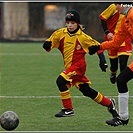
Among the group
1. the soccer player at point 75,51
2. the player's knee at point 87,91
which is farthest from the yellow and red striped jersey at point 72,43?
the player's knee at point 87,91

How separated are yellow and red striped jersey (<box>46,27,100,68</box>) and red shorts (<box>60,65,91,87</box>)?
10 centimetres

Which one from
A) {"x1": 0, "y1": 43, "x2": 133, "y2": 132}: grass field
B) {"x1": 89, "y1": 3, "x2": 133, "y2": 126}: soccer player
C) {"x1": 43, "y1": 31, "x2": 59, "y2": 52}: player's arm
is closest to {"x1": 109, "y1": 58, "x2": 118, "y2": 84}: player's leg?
{"x1": 0, "y1": 43, "x2": 133, "y2": 132}: grass field

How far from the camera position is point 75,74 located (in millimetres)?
8438

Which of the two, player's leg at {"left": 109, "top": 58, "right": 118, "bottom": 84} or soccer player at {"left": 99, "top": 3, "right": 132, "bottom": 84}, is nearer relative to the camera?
soccer player at {"left": 99, "top": 3, "right": 132, "bottom": 84}

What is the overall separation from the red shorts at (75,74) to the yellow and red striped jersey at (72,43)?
0.33 feet

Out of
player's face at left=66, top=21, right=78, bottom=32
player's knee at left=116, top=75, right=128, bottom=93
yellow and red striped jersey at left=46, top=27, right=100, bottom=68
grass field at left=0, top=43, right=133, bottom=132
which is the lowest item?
grass field at left=0, top=43, right=133, bottom=132

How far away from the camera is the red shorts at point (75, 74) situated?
841cm

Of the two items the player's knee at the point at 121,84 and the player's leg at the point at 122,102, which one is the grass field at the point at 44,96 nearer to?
the player's leg at the point at 122,102

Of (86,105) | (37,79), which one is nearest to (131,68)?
(86,105)

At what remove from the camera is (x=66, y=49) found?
28.2ft

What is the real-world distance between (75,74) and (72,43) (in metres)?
0.48

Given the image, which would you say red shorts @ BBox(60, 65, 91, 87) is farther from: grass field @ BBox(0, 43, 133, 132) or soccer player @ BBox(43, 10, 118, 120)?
grass field @ BBox(0, 43, 133, 132)

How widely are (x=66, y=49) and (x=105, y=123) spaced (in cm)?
127

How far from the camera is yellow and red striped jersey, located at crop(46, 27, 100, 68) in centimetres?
855
